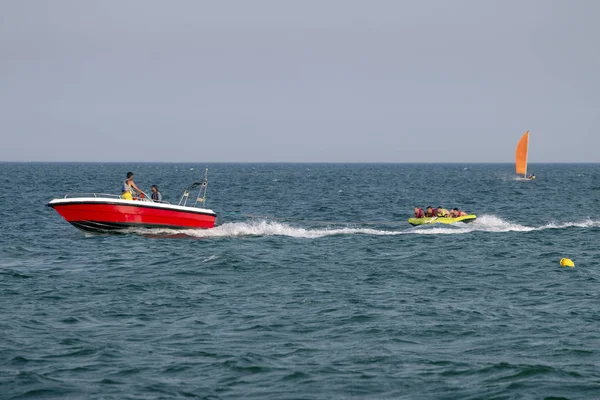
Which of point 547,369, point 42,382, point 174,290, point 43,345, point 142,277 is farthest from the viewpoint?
point 142,277

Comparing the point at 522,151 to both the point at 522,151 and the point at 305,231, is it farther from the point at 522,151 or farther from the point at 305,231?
the point at 305,231

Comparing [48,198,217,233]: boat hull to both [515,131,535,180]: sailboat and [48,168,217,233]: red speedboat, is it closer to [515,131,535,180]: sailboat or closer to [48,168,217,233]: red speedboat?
[48,168,217,233]: red speedboat

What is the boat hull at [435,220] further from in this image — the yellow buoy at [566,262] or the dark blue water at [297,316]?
the yellow buoy at [566,262]

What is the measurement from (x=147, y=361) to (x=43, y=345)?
2338 millimetres

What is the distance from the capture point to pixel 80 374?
13.1 m

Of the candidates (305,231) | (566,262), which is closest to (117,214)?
(305,231)

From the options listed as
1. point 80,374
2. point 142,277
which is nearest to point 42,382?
point 80,374

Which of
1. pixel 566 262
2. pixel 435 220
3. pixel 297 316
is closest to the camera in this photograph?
pixel 297 316

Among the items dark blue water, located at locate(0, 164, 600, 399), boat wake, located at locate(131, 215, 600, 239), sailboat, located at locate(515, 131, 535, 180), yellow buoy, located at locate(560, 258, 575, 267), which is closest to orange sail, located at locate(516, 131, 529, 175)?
sailboat, located at locate(515, 131, 535, 180)

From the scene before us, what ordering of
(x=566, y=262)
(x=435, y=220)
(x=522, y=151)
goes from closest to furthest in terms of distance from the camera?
(x=566, y=262)
(x=435, y=220)
(x=522, y=151)

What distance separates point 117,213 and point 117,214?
1.6 inches

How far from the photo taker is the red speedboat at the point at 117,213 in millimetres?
29047

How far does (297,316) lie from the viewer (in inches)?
681

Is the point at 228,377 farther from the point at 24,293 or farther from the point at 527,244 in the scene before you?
the point at 527,244
